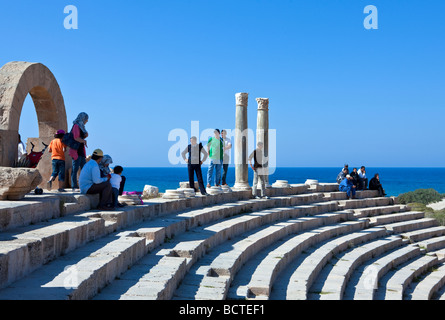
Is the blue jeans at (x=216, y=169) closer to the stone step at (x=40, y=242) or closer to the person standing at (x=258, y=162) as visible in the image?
the person standing at (x=258, y=162)

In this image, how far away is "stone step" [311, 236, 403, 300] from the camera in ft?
29.5

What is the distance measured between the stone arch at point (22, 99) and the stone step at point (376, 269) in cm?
732

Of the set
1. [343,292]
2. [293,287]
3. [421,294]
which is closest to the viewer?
[293,287]

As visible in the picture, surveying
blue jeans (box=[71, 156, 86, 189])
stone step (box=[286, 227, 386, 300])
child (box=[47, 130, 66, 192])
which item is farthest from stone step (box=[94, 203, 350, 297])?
child (box=[47, 130, 66, 192])

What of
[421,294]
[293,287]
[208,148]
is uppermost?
[208,148]

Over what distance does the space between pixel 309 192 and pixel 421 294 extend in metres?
8.45

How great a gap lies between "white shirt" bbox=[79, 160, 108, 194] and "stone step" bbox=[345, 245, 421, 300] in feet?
18.0

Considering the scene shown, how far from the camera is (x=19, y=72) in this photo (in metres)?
9.62

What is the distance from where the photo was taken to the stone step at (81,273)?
4.66 meters

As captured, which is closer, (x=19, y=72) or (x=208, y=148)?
(x=19, y=72)

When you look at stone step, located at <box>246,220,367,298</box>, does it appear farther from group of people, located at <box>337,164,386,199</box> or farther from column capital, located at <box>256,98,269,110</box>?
column capital, located at <box>256,98,269,110</box>

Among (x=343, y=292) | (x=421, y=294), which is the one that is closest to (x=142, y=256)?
(x=343, y=292)

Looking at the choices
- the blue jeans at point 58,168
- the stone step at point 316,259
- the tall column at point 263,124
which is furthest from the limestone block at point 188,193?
the tall column at point 263,124
